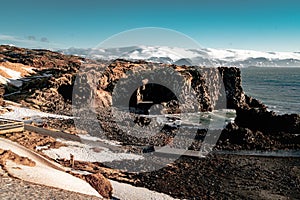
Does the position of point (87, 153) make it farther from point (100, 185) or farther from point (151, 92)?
point (151, 92)

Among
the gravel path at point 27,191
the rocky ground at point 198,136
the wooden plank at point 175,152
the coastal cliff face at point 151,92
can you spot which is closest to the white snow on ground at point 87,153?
the rocky ground at point 198,136

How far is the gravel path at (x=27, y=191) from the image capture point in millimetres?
9102

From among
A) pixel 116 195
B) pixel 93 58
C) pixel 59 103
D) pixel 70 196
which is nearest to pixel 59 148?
pixel 116 195

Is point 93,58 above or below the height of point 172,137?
above

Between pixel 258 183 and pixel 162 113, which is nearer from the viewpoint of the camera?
pixel 258 183

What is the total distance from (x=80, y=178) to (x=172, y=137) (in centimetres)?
1849

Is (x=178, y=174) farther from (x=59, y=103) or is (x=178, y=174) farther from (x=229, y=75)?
(x=229, y=75)

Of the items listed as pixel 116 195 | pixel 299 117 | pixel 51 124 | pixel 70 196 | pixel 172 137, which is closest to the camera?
pixel 70 196

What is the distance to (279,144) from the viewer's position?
30219mm

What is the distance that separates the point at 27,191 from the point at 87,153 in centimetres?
1322

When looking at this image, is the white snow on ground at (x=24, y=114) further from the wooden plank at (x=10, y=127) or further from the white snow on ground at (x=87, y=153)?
the white snow on ground at (x=87, y=153)

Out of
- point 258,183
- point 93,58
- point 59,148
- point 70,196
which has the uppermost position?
point 93,58

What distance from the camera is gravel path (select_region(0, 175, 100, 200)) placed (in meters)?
9.10

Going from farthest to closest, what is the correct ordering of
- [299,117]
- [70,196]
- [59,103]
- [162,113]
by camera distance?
[162,113] → [59,103] → [299,117] → [70,196]
